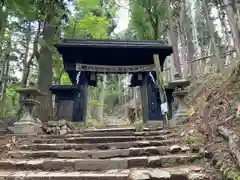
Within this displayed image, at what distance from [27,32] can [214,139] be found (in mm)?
9431

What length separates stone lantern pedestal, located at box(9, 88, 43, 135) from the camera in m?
5.79

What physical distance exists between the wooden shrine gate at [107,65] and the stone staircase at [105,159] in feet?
10.3

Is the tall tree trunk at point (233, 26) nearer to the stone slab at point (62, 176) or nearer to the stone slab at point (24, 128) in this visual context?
the stone slab at point (62, 176)

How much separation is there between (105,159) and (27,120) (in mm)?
2899

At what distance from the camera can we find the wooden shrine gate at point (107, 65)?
8195 millimetres

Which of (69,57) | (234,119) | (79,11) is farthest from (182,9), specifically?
(234,119)

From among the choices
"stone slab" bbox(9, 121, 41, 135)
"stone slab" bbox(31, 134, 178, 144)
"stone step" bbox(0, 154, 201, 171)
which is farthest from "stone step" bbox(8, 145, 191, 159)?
"stone slab" bbox(9, 121, 41, 135)

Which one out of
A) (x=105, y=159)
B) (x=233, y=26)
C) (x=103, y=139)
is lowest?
(x=105, y=159)

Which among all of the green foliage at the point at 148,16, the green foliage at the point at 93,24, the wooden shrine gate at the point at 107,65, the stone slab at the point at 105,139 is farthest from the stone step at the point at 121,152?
the green foliage at the point at 93,24

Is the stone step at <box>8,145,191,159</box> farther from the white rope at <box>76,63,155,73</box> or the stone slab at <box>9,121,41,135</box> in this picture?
the white rope at <box>76,63,155,73</box>

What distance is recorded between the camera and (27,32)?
10594 millimetres

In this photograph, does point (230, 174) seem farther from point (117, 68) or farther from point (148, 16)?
point (148, 16)

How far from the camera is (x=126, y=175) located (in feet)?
10.6

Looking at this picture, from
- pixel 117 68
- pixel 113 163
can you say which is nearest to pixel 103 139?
pixel 113 163
